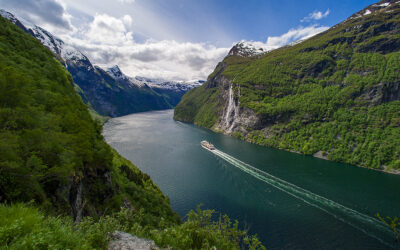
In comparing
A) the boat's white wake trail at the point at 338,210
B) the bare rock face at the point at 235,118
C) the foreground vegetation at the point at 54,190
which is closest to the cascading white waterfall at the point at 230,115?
the bare rock face at the point at 235,118

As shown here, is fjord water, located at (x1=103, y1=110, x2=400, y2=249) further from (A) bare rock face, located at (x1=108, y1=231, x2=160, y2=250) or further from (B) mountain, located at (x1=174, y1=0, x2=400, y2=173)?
(B) mountain, located at (x1=174, y1=0, x2=400, y2=173)

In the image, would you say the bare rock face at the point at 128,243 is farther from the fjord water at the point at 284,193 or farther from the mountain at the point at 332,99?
the mountain at the point at 332,99

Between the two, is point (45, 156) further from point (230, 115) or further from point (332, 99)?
point (230, 115)

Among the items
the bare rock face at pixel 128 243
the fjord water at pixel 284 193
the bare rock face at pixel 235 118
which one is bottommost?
the fjord water at pixel 284 193

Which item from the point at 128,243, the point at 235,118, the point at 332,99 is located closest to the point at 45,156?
the point at 128,243

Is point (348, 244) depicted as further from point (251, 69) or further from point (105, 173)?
point (251, 69)

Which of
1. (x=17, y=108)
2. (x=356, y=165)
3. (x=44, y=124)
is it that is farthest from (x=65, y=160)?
(x=356, y=165)
